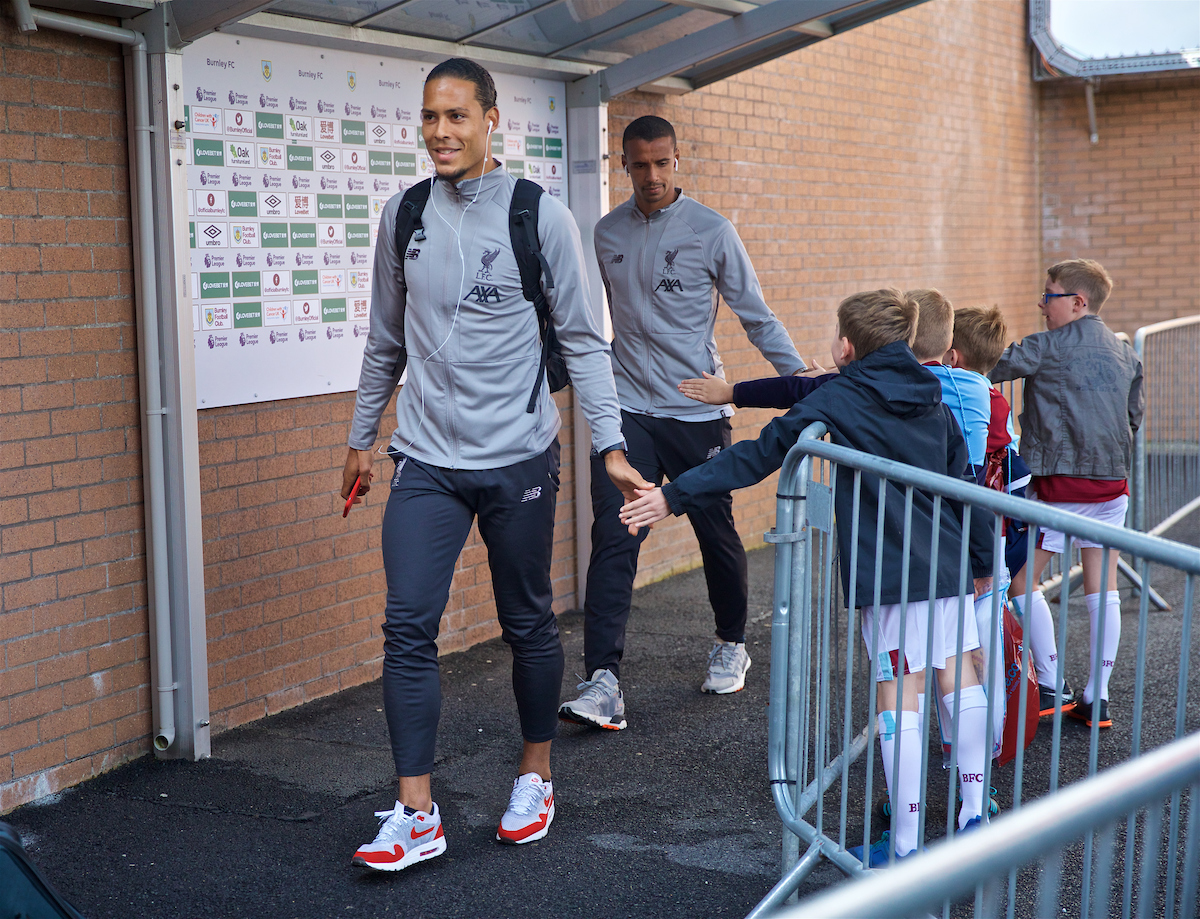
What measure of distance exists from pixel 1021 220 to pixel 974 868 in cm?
1160

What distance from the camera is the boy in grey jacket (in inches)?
180

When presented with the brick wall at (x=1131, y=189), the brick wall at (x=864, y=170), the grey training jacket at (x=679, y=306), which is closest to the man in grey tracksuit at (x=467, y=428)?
the grey training jacket at (x=679, y=306)

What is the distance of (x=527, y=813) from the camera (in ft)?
11.7

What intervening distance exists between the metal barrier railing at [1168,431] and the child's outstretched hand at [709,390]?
3429 millimetres

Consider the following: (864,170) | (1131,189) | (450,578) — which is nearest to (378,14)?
(450,578)

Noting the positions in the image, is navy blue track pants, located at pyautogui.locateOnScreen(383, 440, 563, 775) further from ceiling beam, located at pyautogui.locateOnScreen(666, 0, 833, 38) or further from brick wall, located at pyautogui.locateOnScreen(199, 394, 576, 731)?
ceiling beam, located at pyautogui.locateOnScreen(666, 0, 833, 38)

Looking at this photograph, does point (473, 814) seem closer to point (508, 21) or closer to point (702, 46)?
point (508, 21)

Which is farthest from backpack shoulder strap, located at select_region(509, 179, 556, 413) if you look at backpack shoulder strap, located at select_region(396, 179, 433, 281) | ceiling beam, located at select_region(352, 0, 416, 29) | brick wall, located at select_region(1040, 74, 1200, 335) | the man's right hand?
brick wall, located at select_region(1040, 74, 1200, 335)

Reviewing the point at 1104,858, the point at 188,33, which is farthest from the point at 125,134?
the point at 1104,858

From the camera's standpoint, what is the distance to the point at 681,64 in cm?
561

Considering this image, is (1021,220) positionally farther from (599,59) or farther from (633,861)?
(633,861)

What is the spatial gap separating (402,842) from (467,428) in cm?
113

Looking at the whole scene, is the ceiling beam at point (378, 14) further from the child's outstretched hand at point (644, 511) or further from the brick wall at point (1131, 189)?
the brick wall at point (1131, 189)

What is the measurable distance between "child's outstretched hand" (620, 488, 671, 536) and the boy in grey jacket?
71.1 inches
